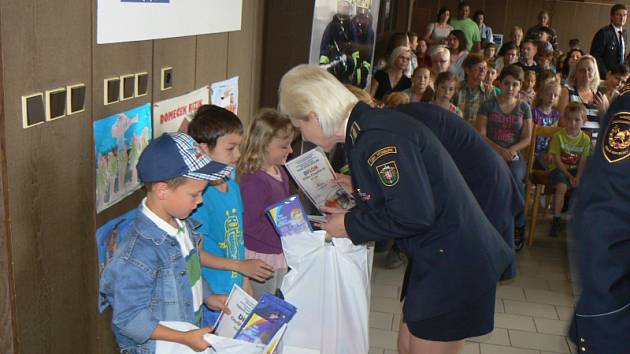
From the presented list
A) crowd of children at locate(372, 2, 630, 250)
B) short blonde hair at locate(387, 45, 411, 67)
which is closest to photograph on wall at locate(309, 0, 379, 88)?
short blonde hair at locate(387, 45, 411, 67)

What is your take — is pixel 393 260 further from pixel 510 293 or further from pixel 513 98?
pixel 513 98

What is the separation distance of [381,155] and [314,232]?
73 cm

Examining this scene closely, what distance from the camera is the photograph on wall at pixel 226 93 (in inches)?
118

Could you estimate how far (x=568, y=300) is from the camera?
4.71 meters

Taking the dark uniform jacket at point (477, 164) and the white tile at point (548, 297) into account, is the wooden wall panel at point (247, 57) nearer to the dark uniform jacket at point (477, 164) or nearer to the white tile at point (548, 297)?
the dark uniform jacket at point (477, 164)

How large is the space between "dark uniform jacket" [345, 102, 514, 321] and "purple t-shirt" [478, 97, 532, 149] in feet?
10.9

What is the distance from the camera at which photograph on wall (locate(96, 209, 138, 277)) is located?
6.54 feet

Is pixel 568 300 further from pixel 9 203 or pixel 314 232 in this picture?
pixel 9 203

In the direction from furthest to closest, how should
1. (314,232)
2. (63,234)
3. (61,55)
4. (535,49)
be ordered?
(535,49)
(314,232)
(63,234)
(61,55)

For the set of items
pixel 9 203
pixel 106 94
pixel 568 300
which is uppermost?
pixel 106 94

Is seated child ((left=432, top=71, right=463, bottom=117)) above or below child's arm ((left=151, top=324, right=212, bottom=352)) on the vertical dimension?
above

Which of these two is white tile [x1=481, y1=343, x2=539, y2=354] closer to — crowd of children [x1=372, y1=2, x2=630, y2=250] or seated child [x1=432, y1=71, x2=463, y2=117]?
crowd of children [x1=372, y1=2, x2=630, y2=250]

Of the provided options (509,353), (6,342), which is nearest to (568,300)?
(509,353)

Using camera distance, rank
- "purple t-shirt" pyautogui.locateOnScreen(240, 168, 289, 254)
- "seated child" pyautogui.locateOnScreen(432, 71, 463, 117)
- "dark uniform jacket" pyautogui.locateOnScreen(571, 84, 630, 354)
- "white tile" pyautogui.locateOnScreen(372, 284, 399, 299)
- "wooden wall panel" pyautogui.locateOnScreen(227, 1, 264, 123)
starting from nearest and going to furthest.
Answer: "dark uniform jacket" pyautogui.locateOnScreen(571, 84, 630, 354) → "purple t-shirt" pyautogui.locateOnScreen(240, 168, 289, 254) → "wooden wall panel" pyautogui.locateOnScreen(227, 1, 264, 123) → "white tile" pyautogui.locateOnScreen(372, 284, 399, 299) → "seated child" pyautogui.locateOnScreen(432, 71, 463, 117)
